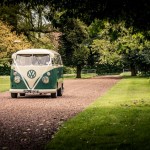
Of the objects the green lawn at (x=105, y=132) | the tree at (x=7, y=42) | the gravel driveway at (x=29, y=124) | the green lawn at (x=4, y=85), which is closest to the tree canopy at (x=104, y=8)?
the green lawn at (x=105, y=132)

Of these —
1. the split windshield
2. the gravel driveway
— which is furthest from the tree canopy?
the split windshield

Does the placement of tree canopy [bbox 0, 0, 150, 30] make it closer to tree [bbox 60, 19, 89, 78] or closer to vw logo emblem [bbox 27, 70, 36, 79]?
vw logo emblem [bbox 27, 70, 36, 79]

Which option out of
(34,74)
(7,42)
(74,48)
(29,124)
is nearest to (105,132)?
(29,124)

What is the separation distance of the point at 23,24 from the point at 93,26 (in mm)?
34651

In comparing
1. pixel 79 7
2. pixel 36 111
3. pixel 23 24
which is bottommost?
pixel 36 111

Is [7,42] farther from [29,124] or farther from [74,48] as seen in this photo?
[29,124]

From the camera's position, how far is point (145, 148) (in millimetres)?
7836

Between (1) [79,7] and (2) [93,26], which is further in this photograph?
(2) [93,26]

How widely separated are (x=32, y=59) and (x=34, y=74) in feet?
3.00

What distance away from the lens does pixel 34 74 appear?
21109mm

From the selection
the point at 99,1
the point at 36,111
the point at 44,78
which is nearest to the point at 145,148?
the point at 99,1

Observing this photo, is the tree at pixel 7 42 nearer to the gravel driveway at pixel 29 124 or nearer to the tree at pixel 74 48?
the tree at pixel 74 48

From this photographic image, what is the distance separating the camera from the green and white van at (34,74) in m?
21.0

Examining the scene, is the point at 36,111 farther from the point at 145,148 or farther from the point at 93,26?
the point at 145,148
